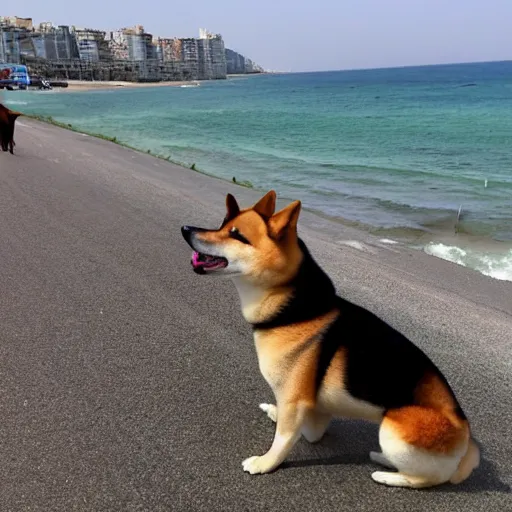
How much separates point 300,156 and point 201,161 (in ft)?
16.1

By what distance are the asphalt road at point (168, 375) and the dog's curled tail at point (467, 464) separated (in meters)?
0.13

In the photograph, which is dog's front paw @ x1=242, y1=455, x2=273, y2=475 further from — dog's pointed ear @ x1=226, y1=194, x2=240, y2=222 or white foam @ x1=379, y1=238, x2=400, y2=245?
white foam @ x1=379, y1=238, x2=400, y2=245

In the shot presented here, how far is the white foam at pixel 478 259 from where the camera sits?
888 cm

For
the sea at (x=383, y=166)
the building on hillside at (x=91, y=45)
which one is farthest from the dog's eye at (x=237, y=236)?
the building on hillside at (x=91, y=45)

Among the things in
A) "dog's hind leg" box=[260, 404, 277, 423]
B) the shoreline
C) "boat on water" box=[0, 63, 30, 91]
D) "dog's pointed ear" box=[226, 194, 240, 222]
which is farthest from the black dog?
"boat on water" box=[0, 63, 30, 91]

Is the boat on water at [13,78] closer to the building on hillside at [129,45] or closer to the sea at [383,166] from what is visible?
the sea at [383,166]

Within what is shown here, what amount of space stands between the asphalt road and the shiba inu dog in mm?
414

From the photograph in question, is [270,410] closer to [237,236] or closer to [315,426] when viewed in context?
[315,426]

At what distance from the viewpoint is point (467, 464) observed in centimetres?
308

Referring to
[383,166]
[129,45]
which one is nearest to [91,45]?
[129,45]

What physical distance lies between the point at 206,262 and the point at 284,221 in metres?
0.48

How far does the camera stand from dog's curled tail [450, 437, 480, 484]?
3062 millimetres

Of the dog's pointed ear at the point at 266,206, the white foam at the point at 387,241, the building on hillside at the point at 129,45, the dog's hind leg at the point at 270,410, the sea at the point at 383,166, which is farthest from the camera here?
the building on hillside at the point at 129,45

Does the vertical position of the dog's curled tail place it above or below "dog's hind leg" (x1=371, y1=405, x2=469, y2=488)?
below
